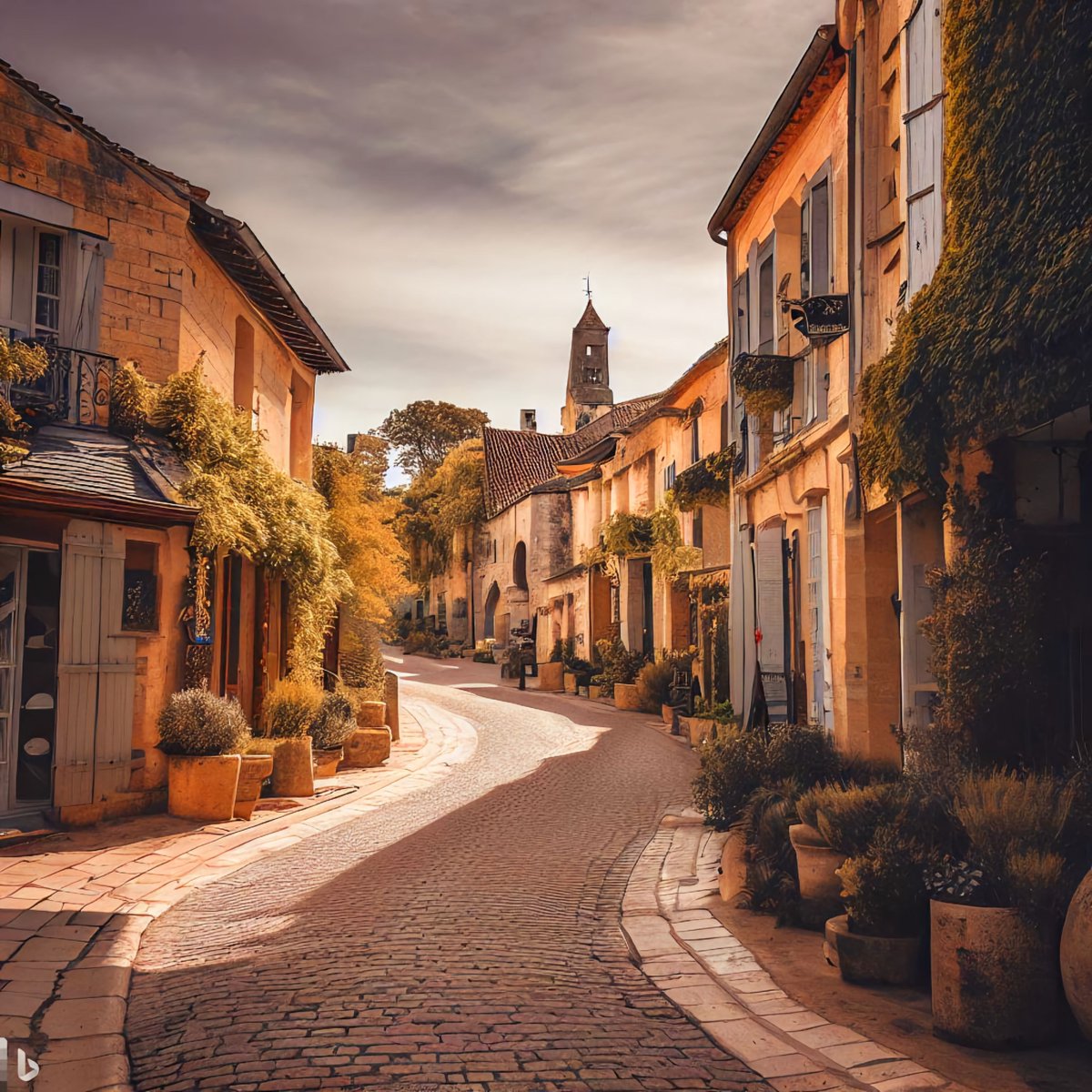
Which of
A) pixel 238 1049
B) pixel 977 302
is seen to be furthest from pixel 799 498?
pixel 238 1049

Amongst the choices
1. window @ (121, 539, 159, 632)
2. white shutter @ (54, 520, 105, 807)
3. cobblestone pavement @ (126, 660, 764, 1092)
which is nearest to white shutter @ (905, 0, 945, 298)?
cobblestone pavement @ (126, 660, 764, 1092)

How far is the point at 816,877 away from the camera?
634 centimetres

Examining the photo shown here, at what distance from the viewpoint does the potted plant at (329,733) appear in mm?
13117

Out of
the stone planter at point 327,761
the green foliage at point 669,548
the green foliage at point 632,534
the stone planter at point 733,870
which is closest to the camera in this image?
the stone planter at point 733,870

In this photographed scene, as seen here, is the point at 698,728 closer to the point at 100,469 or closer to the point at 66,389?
the point at 100,469

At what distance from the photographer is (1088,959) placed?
13.7 feet

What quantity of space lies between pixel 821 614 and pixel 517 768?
193 inches

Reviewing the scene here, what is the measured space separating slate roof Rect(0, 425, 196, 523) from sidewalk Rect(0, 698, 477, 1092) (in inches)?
113

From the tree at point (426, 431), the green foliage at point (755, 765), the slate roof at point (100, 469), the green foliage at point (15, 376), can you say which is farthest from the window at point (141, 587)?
the tree at point (426, 431)

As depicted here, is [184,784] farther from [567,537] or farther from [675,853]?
[567,537]

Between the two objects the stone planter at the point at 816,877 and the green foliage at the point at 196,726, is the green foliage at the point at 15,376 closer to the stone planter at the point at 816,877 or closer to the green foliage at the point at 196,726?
the green foliage at the point at 196,726

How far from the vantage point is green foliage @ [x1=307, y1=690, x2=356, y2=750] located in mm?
13227

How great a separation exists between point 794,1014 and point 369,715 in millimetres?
11134

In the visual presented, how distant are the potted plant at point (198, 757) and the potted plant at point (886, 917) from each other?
254 inches
